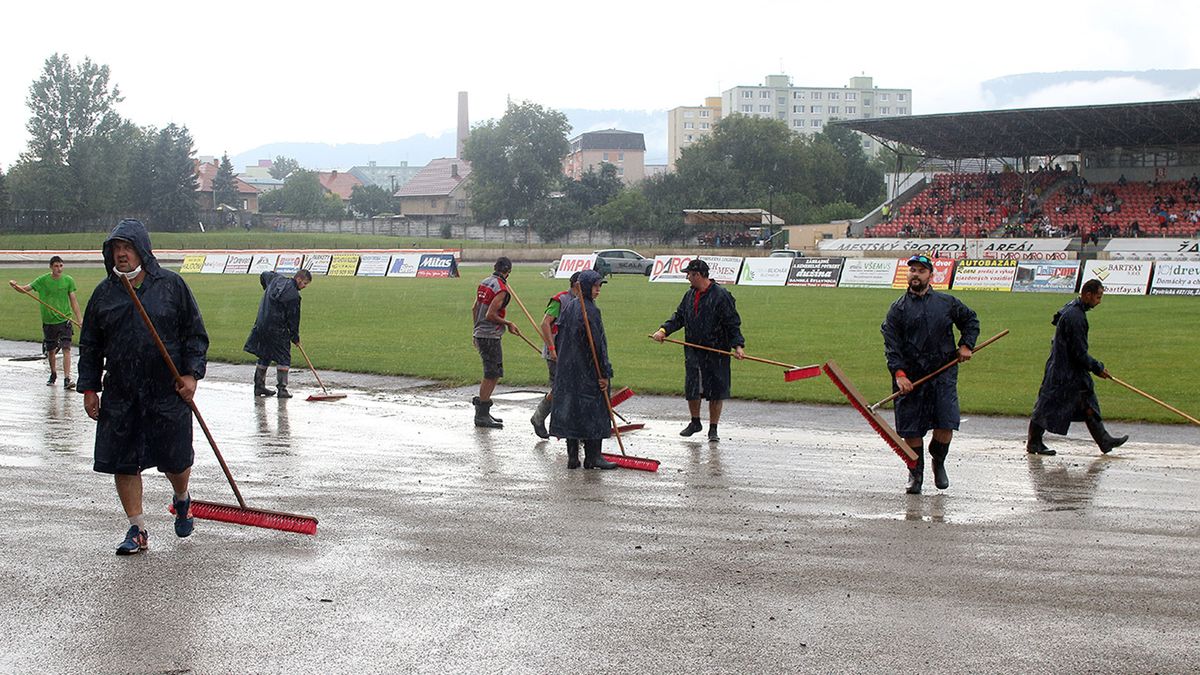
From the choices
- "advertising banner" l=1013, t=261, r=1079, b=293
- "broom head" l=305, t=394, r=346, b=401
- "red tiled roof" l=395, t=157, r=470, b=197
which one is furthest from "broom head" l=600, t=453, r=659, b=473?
"red tiled roof" l=395, t=157, r=470, b=197

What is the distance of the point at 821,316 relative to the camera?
97.2 ft

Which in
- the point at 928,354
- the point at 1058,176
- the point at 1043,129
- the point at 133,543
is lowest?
the point at 133,543

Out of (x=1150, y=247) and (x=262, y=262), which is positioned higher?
(x=1150, y=247)

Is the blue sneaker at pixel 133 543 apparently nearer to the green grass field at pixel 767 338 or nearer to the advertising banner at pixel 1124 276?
the green grass field at pixel 767 338

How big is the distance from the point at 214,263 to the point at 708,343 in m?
50.3

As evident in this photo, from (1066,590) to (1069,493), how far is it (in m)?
3.16

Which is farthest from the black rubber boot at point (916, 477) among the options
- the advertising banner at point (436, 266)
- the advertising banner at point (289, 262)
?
the advertising banner at point (289, 262)

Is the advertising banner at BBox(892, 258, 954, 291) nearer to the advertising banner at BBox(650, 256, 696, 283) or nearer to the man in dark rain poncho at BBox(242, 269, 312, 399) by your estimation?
the advertising banner at BBox(650, 256, 696, 283)

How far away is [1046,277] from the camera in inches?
1603

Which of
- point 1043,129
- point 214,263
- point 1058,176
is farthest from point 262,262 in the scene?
point 1058,176

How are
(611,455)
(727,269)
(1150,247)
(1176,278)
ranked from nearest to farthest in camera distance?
1. (611,455)
2. (1176,278)
3. (727,269)
4. (1150,247)

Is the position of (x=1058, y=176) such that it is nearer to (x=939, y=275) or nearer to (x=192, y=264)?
(x=939, y=275)

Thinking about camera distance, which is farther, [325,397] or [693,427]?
[325,397]

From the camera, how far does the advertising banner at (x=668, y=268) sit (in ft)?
165
